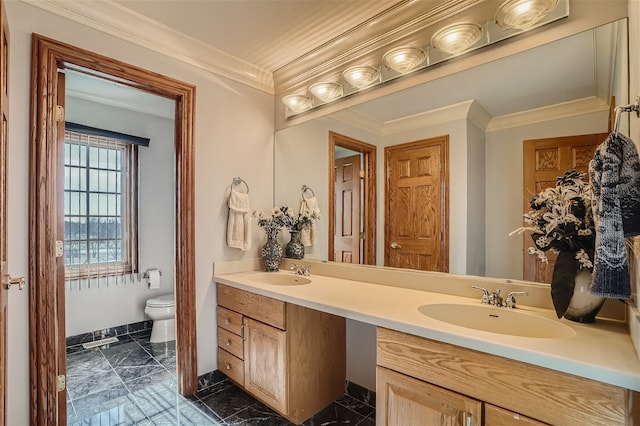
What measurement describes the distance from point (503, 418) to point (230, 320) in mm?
1649

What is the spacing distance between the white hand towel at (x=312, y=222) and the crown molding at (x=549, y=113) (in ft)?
4.23

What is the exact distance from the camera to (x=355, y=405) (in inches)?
76.3

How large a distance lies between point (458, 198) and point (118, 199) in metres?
3.20

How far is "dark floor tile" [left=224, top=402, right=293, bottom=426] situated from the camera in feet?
5.74

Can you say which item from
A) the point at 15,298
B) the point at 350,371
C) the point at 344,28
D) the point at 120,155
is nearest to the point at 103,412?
the point at 15,298

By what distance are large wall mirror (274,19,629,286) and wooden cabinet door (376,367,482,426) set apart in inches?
27.0

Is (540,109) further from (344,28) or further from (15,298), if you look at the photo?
(15,298)

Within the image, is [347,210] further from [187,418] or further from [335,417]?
[187,418]

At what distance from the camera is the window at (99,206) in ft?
9.49

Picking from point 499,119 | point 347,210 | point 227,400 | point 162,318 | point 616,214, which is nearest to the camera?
point 616,214

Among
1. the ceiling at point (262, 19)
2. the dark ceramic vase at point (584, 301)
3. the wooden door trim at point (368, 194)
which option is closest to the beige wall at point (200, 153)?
the ceiling at point (262, 19)

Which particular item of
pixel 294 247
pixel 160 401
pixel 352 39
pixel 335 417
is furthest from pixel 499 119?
pixel 160 401

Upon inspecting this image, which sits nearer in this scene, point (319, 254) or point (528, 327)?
point (528, 327)

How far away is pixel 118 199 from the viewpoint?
3160 mm
